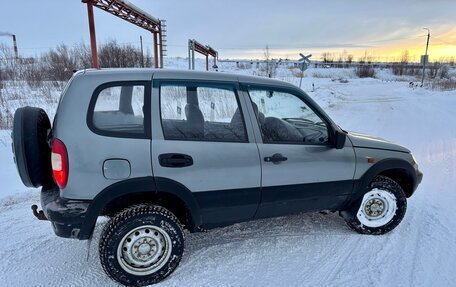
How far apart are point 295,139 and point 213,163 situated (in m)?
0.94

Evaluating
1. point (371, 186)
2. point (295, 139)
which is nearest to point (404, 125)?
point (371, 186)

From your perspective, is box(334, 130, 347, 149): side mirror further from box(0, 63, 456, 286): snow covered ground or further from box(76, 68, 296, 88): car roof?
box(0, 63, 456, 286): snow covered ground

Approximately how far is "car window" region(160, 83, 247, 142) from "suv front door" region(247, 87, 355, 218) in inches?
8.7

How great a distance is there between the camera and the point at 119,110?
9.48 ft

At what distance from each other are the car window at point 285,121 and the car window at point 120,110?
3.57ft

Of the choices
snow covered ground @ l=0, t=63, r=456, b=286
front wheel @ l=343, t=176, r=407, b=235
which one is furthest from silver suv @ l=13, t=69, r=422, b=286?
snow covered ground @ l=0, t=63, r=456, b=286

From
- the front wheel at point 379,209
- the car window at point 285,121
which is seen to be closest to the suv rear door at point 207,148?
the car window at point 285,121

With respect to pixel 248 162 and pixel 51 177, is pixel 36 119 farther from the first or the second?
pixel 248 162

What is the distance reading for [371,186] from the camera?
3.71 m

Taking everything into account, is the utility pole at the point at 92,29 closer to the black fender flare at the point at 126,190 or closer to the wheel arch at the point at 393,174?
the black fender flare at the point at 126,190

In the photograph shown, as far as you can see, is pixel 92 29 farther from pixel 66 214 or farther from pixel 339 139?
pixel 339 139

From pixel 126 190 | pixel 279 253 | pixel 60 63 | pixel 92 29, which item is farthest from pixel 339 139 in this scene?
pixel 60 63

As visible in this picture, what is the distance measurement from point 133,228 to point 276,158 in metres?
1.48

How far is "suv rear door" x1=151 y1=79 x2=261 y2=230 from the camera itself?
2822 millimetres
